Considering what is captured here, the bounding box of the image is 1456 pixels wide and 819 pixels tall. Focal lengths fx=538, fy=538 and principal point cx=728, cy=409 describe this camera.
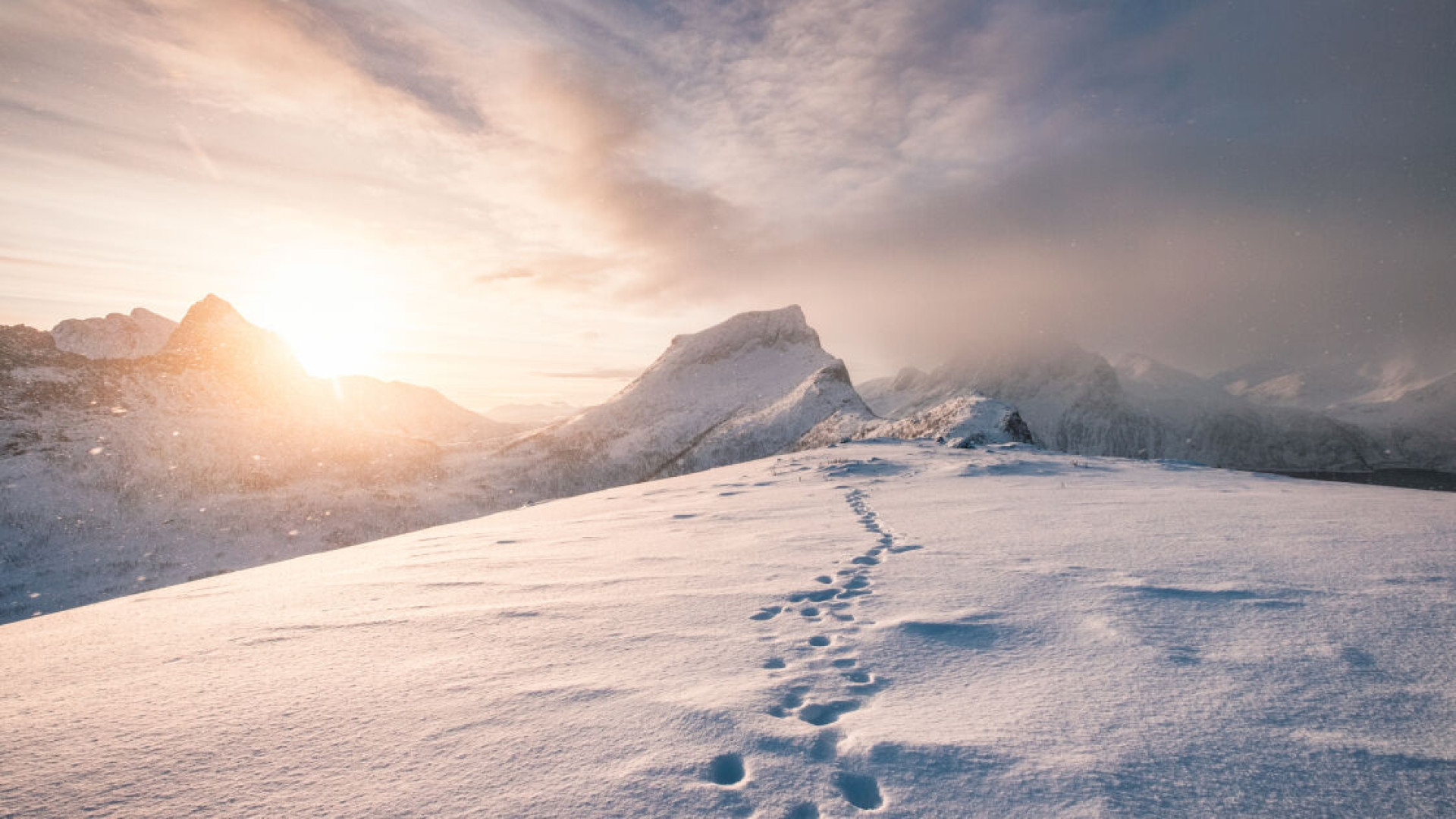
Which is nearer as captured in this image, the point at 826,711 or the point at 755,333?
the point at 826,711

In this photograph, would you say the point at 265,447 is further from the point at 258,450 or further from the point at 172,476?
the point at 172,476

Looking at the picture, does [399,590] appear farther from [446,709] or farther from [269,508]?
[269,508]

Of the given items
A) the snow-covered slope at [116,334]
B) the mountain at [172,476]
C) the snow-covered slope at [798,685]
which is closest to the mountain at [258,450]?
the mountain at [172,476]

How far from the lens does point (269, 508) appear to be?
112 ft

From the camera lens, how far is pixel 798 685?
3.17m

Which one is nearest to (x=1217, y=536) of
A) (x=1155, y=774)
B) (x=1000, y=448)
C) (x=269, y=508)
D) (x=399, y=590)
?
(x=1155, y=774)

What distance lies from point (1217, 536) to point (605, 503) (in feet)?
37.3

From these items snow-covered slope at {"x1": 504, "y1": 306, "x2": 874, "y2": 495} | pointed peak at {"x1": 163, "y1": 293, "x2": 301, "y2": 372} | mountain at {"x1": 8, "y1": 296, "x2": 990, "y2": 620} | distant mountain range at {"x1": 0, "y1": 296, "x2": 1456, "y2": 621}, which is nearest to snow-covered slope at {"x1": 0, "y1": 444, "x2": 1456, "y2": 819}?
distant mountain range at {"x1": 0, "y1": 296, "x2": 1456, "y2": 621}

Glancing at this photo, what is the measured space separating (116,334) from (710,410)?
140497mm

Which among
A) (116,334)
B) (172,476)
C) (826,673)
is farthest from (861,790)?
(116,334)

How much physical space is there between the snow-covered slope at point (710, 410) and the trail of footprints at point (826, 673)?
3951 centimetres

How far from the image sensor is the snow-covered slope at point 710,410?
51.8m

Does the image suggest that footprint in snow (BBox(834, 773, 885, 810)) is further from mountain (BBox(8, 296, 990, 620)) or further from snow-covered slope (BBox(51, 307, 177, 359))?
snow-covered slope (BBox(51, 307, 177, 359))

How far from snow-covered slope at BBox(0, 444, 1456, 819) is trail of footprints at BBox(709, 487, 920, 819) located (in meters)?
0.02
